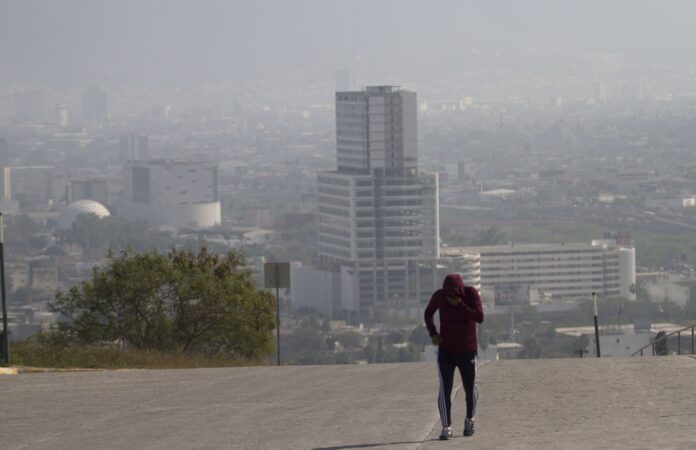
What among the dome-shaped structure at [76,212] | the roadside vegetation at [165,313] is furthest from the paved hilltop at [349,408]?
the dome-shaped structure at [76,212]

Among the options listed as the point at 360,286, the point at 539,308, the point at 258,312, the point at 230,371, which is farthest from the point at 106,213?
A: the point at 230,371

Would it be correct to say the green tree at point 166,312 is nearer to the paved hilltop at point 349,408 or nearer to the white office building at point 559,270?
the paved hilltop at point 349,408

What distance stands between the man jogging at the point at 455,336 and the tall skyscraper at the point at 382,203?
94433 mm

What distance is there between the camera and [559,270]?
4077 inches

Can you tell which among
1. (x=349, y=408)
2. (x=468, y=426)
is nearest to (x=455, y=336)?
(x=468, y=426)

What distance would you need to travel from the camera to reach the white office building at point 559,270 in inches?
3915

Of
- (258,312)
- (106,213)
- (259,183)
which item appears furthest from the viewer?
(259,183)

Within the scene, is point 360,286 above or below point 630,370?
below

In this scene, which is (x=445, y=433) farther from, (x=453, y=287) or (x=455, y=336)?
(x=453, y=287)

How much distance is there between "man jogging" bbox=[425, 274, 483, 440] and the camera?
34.1 feet

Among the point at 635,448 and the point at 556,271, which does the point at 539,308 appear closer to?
the point at 556,271

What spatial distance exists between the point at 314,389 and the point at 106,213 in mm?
129672

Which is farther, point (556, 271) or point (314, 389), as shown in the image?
point (556, 271)

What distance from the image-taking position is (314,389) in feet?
46.9
